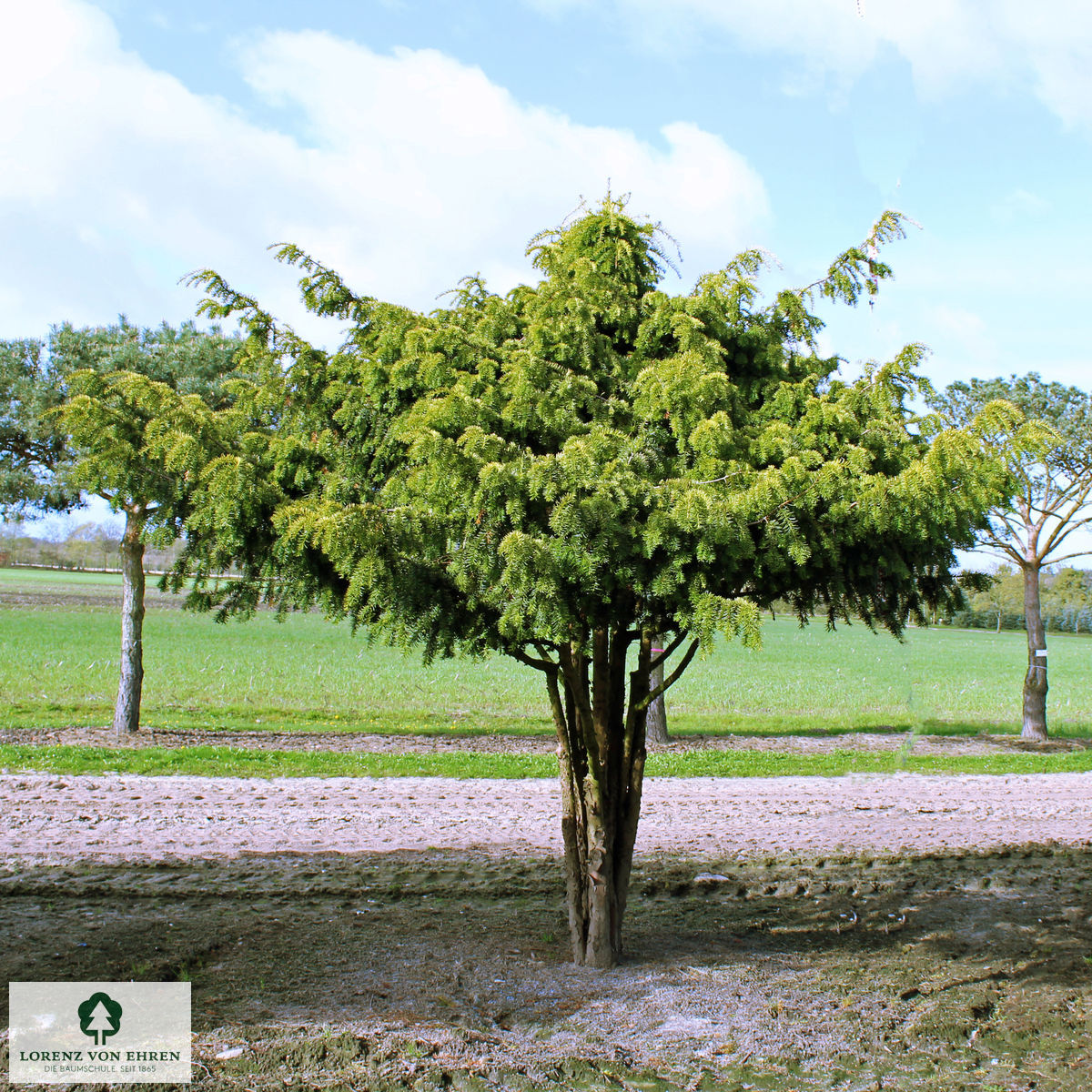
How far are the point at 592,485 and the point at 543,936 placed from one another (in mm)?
3389

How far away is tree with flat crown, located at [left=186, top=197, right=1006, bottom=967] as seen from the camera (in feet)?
11.8

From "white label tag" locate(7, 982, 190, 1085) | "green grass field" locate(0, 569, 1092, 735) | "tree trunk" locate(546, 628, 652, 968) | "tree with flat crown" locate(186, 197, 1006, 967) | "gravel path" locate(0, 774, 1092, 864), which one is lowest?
"green grass field" locate(0, 569, 1092, 735)

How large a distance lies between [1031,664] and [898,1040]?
12.5 m

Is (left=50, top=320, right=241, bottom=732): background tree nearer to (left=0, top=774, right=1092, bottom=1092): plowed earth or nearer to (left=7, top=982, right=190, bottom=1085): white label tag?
(left=7, top=982, right=190, bottom=1085): white label tag

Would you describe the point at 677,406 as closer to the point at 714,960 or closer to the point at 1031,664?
the point at 714,960

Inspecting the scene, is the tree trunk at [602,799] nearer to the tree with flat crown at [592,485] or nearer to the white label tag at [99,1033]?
the tree with flat crown at [592,485]

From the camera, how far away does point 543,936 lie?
5613 mm

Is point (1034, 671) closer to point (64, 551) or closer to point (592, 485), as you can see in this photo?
point (592, 485)

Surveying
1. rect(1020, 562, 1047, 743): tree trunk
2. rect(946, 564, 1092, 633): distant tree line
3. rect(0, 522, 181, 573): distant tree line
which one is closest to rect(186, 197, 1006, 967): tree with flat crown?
rect(1020, 562, 1047, 743): tree trunk

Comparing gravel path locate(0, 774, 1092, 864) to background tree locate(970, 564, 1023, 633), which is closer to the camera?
gravel path locate(0, 774, 1092, 864)

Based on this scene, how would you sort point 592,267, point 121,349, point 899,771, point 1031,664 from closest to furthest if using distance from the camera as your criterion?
point 592,267 → point 899,771 → point 121,349 → point 1031,664

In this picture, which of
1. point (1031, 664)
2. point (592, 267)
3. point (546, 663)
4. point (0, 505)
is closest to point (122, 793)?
point (546, 663)

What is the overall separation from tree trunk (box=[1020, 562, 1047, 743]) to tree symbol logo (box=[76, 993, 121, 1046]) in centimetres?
1462

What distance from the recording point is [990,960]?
5371mm
